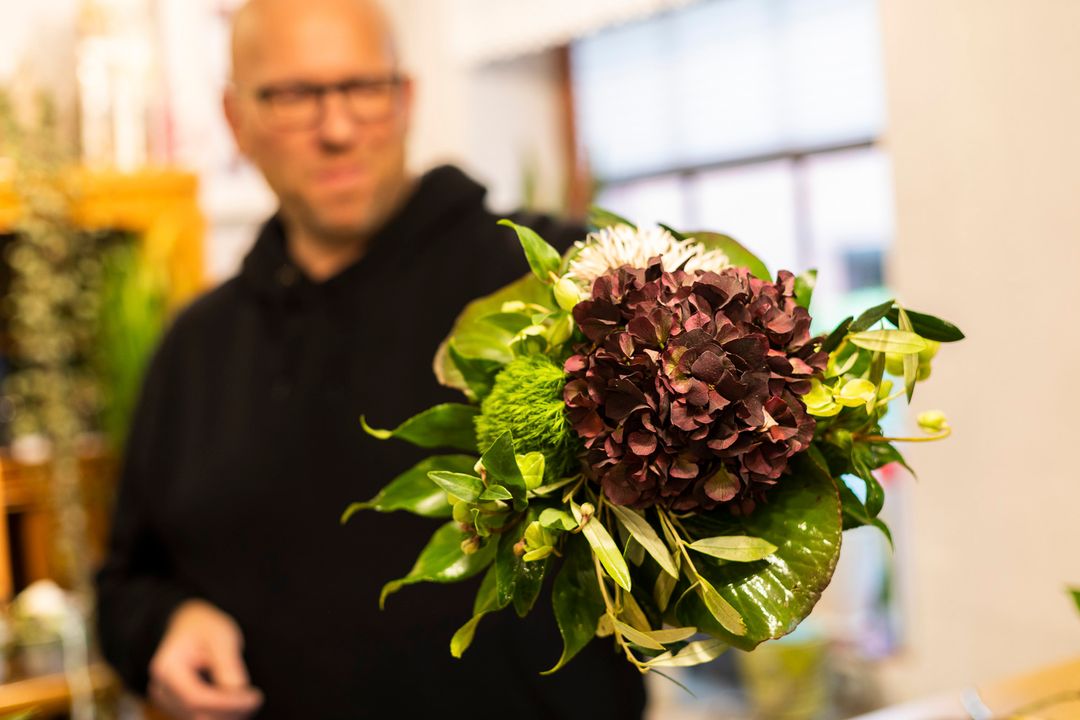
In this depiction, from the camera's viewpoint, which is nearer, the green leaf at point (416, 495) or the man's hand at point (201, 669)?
the green leaf at point (416, 495)

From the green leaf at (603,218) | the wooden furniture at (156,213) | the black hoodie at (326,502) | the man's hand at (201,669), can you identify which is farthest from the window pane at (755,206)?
the green leaf at (603,218)

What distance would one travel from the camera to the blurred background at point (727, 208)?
184 cm

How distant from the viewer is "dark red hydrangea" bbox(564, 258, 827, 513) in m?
0.63

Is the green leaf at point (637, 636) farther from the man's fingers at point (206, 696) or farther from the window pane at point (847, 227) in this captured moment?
the window pane at point (847, 227)

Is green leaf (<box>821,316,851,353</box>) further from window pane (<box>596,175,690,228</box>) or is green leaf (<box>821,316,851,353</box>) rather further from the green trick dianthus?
window pane (<box>596,175,690,228</box>)

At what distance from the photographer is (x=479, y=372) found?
77 centimetres

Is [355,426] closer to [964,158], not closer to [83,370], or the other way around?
[964,158]

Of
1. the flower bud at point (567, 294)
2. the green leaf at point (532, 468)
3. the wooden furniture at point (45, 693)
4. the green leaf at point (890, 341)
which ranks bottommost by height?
the wooden furniture at point (45, 693)

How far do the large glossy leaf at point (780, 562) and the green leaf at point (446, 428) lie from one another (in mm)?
170

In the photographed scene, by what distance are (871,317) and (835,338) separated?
1.0 inches

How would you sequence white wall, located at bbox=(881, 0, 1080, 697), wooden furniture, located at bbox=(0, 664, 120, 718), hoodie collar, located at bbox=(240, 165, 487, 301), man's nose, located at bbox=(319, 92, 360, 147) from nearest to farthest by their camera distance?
man's nose, located at bbox=(319, 92, 360, 147)
hoodie collar, located at bbox=(240, 165, 487, 301)
white wall, located at bbox=(881, 0, 1080, 697)
wooden furniture, located at bbox=(0, 664, 120, 718)

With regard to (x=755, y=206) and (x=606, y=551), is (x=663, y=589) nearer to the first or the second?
(x=606, y=551)

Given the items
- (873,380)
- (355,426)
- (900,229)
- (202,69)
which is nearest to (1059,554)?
(900,229)

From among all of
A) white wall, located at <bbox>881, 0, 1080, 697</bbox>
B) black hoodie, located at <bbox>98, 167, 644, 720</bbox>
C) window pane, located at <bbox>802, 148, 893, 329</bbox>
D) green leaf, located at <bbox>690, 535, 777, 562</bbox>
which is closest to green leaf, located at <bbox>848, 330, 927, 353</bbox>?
green leaf, located at <bbox>690, 535, 777, 562</bbox>
